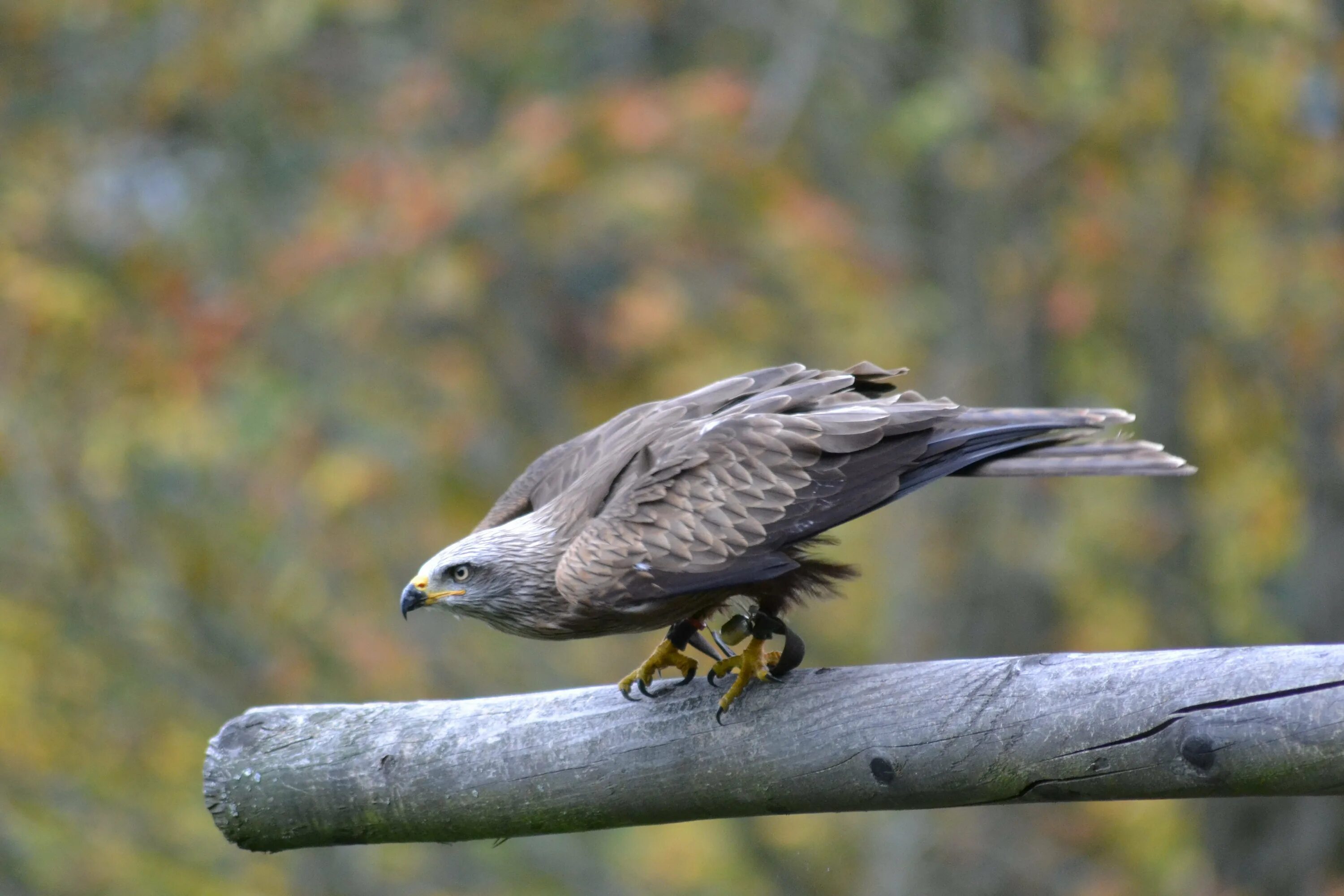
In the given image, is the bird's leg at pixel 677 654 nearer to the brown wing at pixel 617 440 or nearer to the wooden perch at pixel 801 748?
the wooden perch at pixel 801 748

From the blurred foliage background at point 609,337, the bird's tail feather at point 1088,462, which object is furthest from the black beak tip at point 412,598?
the blurred foliage background at point 609,337

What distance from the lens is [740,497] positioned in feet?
10.9

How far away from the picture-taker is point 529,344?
9.20m

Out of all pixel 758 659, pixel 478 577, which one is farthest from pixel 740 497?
pixel 478 577

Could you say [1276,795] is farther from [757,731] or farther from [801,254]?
[801,254]

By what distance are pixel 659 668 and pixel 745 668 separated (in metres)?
0.41

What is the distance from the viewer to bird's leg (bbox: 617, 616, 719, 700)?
3.51 metres

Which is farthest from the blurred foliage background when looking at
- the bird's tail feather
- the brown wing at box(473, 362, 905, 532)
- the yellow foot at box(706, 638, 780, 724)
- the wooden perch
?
the wooden perch

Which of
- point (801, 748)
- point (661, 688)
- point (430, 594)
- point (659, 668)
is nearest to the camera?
point (801, 748)

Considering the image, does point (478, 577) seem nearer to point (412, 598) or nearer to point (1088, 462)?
point (412, 598)

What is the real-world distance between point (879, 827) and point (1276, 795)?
19.6ft

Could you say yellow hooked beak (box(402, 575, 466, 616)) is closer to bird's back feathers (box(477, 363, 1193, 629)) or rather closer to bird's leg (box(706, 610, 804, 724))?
bird's back feathers (box(477, 363, 1193, 629))

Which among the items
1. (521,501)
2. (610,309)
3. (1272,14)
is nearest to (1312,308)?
(1272,14)

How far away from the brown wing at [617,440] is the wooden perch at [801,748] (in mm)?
554
